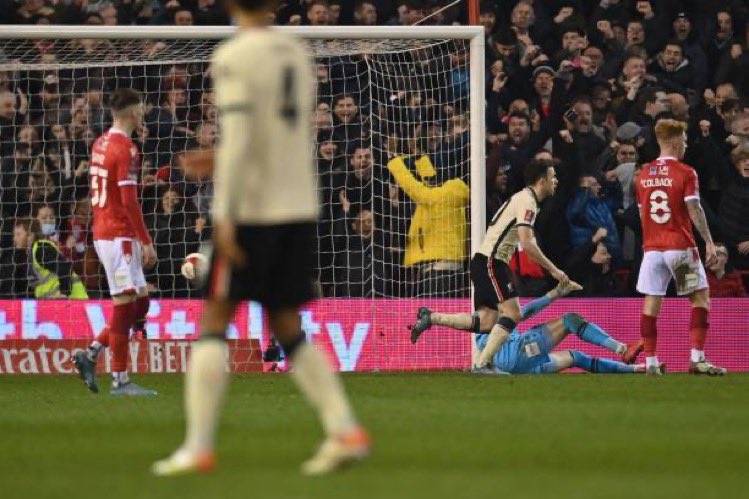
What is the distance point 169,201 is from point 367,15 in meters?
3.37

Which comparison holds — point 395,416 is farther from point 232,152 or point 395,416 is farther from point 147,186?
point 147,186

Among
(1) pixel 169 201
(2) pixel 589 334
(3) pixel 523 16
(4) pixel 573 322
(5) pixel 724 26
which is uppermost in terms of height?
(3) pixel 523 16

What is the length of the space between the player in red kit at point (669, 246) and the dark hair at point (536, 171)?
35.3 inches

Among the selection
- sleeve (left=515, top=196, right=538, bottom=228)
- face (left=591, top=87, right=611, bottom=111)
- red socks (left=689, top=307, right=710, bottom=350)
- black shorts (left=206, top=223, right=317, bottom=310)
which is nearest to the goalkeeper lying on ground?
red socks (left=689, top=307, right=710, bottom=350)

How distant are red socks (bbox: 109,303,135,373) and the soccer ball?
7.12ft

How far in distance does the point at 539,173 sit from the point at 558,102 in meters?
2.59

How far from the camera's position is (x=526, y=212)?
15.0 m

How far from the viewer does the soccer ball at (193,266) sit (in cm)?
1501

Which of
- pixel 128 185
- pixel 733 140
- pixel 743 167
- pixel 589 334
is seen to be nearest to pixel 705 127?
Result: pixel 733 140

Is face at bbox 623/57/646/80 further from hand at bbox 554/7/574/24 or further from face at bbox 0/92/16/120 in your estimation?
face at bbox 0/92/16/120

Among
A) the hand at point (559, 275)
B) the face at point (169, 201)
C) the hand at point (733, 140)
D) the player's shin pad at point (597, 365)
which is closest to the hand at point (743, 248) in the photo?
the hand at point (733, 140)

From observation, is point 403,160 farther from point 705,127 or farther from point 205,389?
point 205,389

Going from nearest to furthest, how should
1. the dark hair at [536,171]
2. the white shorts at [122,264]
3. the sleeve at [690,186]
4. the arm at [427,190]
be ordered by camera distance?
1. the white shorts at [122,264]
2. the sleeve at [690,186]
3. the dark hair at [536,171]
4. the arm at [427,190]

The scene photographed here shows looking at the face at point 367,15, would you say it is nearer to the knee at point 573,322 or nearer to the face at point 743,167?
the face at point 743,167
